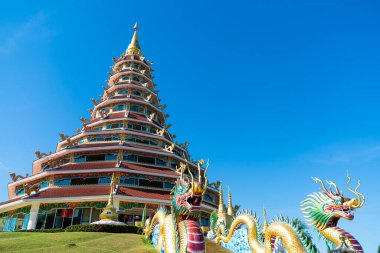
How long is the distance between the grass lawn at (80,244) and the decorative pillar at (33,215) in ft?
22.4

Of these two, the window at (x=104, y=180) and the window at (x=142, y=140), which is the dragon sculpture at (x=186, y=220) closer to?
the window at (x=104, y=180)

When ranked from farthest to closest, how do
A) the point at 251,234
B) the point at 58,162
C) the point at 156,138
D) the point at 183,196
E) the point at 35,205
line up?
the point at 156,138 → the point at 58,162 → the point at 35,205 → the point at 251,234 → the point at 183,196

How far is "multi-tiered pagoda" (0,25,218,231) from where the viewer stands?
2111 cm

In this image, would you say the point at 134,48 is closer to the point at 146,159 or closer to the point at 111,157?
the point at 111,157

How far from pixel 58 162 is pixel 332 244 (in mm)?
23924

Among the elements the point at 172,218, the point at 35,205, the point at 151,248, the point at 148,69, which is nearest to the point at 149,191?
the point at 35,205

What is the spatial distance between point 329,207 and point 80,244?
418 inches

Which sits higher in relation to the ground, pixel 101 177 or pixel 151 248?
pixel 101 177

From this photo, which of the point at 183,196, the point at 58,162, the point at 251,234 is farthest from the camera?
the point at 58,162

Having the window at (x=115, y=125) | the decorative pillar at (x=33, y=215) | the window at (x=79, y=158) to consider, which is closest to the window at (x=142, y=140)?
the window at (x=115, y=125)

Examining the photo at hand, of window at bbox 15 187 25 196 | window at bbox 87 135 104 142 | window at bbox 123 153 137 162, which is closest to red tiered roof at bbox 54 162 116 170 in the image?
window at bbox 123 153 137 162

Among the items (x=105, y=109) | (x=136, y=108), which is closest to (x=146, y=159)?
(x=136, y=108)

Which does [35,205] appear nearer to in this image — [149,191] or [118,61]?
[149,191]

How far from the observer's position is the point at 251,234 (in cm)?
1120
